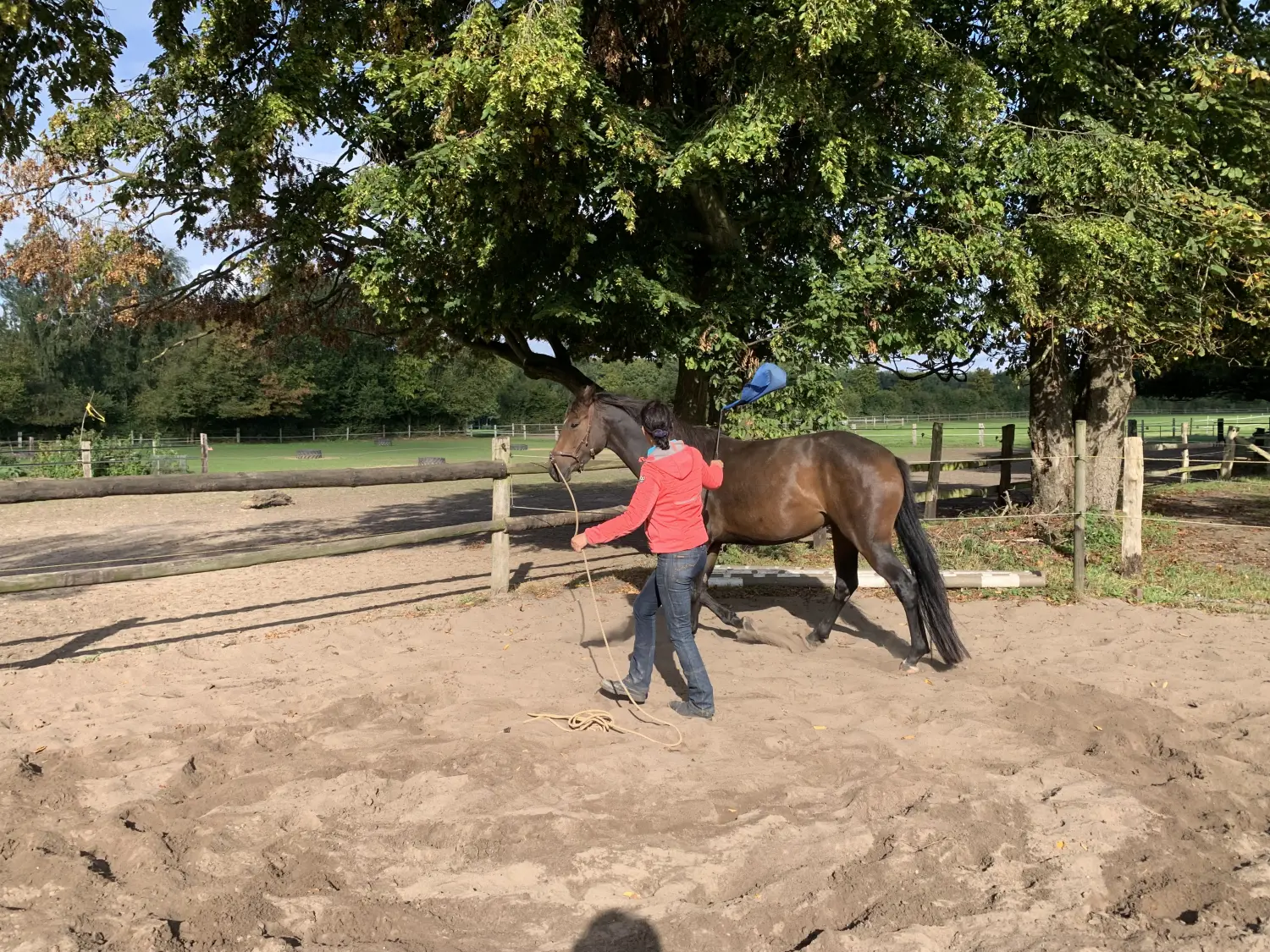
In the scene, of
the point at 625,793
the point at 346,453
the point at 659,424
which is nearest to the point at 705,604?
the point at 659,424

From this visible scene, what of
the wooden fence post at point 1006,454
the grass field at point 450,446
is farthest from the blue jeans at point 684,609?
the grass field at point 450,446

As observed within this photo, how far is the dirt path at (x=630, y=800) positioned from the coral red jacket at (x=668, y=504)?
1.07 metres

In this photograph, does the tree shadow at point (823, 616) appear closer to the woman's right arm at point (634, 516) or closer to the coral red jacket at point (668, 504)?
the coral red jacket at point (668, 504)

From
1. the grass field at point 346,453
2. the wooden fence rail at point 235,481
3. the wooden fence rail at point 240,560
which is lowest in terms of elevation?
the grass field at point 346,453

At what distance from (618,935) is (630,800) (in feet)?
3.47

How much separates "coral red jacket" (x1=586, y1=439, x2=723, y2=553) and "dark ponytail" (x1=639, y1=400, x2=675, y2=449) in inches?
2.0

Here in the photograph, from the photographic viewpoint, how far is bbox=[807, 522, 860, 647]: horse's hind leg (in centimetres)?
661

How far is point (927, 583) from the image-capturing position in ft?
19.7

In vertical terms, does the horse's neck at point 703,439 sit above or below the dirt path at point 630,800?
above

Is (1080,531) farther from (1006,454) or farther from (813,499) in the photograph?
(1006,454)

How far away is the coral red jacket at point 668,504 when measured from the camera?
4828 millimetres

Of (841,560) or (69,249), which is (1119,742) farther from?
(69,249)

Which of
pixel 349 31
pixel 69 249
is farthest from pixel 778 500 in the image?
pixel 69 249

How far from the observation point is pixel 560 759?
14.1 ft
